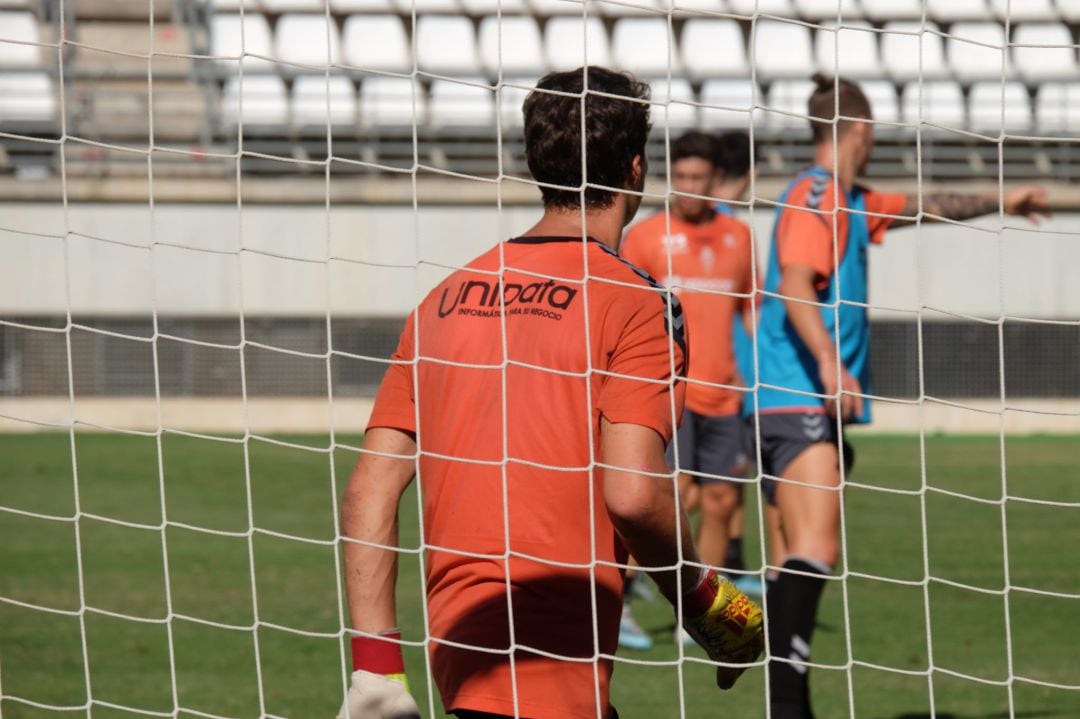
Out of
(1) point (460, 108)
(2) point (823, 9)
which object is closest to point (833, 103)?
(1) point (460, 108)

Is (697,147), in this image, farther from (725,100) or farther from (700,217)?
(725,100)

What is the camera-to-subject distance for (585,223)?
254cm

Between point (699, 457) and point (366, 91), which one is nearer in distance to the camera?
point (699, 457)

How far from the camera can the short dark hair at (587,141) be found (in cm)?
254

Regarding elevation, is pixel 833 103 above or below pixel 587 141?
above

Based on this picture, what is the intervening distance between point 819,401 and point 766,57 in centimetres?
1754

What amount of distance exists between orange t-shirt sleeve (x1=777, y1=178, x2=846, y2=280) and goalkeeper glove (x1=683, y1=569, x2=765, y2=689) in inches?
73.1

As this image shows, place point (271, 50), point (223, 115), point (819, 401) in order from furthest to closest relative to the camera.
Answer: point (271, 50) → point (223, 115) → point (819, 401)

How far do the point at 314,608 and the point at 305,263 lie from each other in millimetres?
10186

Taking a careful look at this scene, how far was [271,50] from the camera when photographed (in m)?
20.4

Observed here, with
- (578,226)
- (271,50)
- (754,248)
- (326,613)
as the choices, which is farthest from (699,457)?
(271,50)

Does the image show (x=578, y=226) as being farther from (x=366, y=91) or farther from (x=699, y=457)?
(x=366, y=91)

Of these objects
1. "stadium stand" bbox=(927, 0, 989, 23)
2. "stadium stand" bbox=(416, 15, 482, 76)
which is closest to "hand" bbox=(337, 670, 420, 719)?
"stadium stand" bbox=(416, 15, 482, 76)

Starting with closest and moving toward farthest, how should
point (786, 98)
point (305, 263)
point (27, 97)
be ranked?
point (305, 263)
point (27, 97)
point (786, 98)
